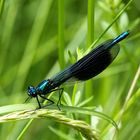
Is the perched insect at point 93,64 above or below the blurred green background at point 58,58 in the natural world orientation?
below

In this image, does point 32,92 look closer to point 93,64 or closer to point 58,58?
point 93,64

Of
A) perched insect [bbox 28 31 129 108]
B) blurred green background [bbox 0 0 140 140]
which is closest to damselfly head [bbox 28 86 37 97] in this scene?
perched insect [bbox 28 31 129 108]

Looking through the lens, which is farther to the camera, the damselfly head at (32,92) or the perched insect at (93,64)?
the damselfly head at (32,92)

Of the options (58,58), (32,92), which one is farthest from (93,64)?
(58,58)

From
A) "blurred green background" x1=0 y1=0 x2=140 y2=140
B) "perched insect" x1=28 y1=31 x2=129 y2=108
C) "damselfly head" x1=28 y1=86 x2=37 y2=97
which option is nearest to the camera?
"perched insect" x1=28 y1=31 x2=129 y2=108

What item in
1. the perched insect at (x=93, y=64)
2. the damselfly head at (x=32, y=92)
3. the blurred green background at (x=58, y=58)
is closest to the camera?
the perched insect at (x=93, y=64)

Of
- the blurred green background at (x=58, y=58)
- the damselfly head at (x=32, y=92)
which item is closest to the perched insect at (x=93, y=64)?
the damselfly head at (x=32, y=92)

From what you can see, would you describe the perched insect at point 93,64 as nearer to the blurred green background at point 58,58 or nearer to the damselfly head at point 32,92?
the damselfly head at point 32,92

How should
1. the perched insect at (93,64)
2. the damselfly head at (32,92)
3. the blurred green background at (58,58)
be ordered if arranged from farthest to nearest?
the blurred green background at (58,58) → the damselfly head at (32,92) → the perched insect at (93,64)

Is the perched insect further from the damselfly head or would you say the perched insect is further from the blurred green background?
the blurred green background
